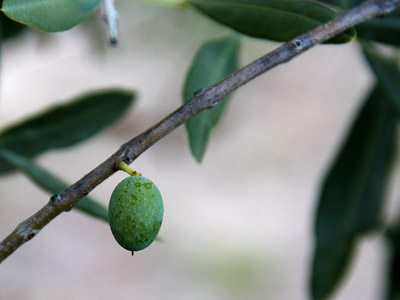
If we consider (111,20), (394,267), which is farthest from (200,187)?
(111,20)

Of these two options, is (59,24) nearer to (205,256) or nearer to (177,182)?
(205,256)

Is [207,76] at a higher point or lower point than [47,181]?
higher

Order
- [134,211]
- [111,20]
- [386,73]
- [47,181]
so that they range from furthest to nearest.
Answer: [386,73]
[47,181]
[111,20]
[134,211]

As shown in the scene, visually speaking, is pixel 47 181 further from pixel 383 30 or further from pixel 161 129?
pixel 383 30

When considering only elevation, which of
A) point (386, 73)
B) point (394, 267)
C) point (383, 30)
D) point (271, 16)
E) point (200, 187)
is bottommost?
point (200, 187)

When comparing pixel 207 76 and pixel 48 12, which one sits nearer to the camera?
pixel 48 12

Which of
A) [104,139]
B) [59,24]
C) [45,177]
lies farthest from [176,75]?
[59,24]

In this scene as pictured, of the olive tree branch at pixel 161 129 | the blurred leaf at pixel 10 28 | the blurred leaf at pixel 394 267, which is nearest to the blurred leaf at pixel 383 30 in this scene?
the olive tree branch at pixel 161 129
